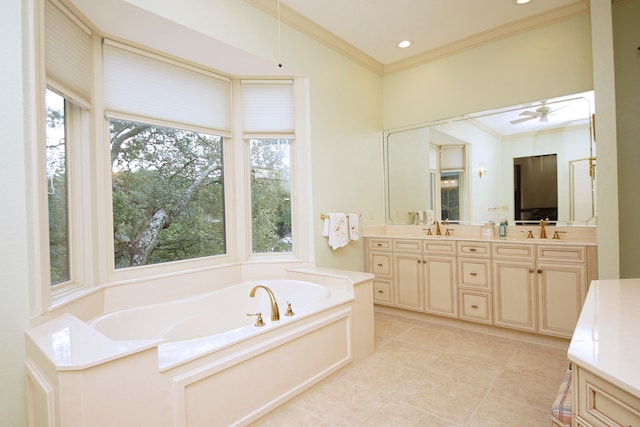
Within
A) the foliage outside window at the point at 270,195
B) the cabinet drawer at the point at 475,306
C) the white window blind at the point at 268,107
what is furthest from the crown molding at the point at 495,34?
the cabinet drawer at the point at 475,306

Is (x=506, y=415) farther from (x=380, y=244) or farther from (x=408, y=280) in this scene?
(x=380, y=244)

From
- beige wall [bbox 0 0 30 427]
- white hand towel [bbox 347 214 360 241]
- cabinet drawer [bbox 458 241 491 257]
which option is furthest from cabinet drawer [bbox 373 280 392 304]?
beige wall [bbox 0 0 30 427]

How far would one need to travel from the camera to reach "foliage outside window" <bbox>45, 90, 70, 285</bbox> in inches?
78.1

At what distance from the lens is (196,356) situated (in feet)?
4.97

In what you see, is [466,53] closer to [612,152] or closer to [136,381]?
[612,152]

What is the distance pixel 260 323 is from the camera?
1865mm

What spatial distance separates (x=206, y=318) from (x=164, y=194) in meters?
1.08

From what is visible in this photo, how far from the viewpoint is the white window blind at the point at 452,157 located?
3539 mm

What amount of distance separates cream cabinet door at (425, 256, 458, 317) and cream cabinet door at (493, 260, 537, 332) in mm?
377

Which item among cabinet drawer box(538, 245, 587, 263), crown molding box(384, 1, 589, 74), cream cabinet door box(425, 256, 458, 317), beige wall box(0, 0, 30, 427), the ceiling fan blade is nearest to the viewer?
beige wall box(0, 0, 30, 427)

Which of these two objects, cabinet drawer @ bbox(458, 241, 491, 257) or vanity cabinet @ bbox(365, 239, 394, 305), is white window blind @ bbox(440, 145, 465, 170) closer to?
cabinet drawer @ bbox(458, 241, 491, 257)

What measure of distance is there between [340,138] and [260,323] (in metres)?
2.26

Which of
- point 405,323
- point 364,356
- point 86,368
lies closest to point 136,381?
point 86,368

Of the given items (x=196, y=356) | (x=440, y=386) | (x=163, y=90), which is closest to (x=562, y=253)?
(x=440, y=386)
